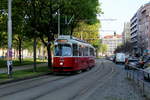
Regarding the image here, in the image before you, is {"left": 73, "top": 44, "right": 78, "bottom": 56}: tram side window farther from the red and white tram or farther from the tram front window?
the tram front window

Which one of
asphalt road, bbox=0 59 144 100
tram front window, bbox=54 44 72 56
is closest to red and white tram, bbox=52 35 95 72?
tram front window, bbox=54 44 72 56

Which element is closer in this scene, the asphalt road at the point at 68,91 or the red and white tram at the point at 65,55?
the asphalt road at the point at 68,91

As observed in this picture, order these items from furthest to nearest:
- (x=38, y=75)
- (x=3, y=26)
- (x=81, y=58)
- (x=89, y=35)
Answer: (x=89, y=35) < (x=3, y=26) < (x=81, y=58) < (x=38, y=75)

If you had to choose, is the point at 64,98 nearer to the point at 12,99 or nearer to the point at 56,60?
the point at 12,99

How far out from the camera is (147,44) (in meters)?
118

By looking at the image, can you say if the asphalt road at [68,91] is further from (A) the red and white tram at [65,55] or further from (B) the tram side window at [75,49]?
(B) the tram side window at [75,49]

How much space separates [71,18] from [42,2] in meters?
6.38

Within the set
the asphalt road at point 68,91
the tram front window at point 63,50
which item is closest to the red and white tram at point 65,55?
the tram front window at point 63,50

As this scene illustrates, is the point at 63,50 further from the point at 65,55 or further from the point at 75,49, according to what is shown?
the point at 75,49

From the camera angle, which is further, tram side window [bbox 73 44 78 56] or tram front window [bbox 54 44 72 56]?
tram side window [bbox 73 44 78 56]

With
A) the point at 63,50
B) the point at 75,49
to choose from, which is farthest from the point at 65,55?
the point at 75,49

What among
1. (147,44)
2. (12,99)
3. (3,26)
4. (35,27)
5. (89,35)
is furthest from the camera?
(147,44)

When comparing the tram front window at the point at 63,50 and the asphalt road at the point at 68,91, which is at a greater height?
the tram front window at the point at 63,50

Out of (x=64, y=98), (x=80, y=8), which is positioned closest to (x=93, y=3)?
(x=80, y=8)
